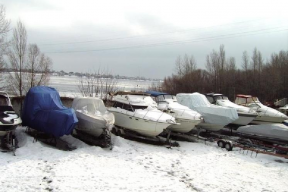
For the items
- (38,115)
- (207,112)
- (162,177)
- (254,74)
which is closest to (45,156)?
(38,115)

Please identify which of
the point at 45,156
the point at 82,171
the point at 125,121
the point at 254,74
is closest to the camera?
the point at 82,171

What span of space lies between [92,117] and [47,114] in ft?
5.47

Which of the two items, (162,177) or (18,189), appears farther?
(162,177)

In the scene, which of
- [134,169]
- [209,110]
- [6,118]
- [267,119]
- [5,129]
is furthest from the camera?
[267,119]

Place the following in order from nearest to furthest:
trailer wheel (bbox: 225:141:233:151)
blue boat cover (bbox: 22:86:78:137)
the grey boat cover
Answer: blue boat cover (bbox: 22:86:78:137) < trailer wheel (bbox: 225:141:233:151) < the grey boat cover

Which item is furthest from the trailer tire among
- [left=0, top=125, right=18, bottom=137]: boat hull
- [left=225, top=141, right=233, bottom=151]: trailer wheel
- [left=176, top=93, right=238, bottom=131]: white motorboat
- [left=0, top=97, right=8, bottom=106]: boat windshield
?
[left=0, top=97, right=8, bottom=106]: boat windshield

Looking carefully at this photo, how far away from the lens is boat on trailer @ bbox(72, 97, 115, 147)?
1010 cm

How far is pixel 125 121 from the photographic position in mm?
11836

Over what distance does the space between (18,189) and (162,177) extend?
3598 mm

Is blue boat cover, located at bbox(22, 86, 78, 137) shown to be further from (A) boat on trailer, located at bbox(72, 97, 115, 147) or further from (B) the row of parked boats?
(A) boat on trailer, located at bbox(72, 97, 115, 147)

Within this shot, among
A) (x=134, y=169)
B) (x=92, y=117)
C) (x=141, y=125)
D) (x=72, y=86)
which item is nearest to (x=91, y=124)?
(x=92, y=117)

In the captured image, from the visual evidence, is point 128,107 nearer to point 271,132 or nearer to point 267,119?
point 271,132

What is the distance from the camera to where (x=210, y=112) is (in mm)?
13727

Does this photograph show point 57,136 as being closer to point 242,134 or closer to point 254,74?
point 242,134
